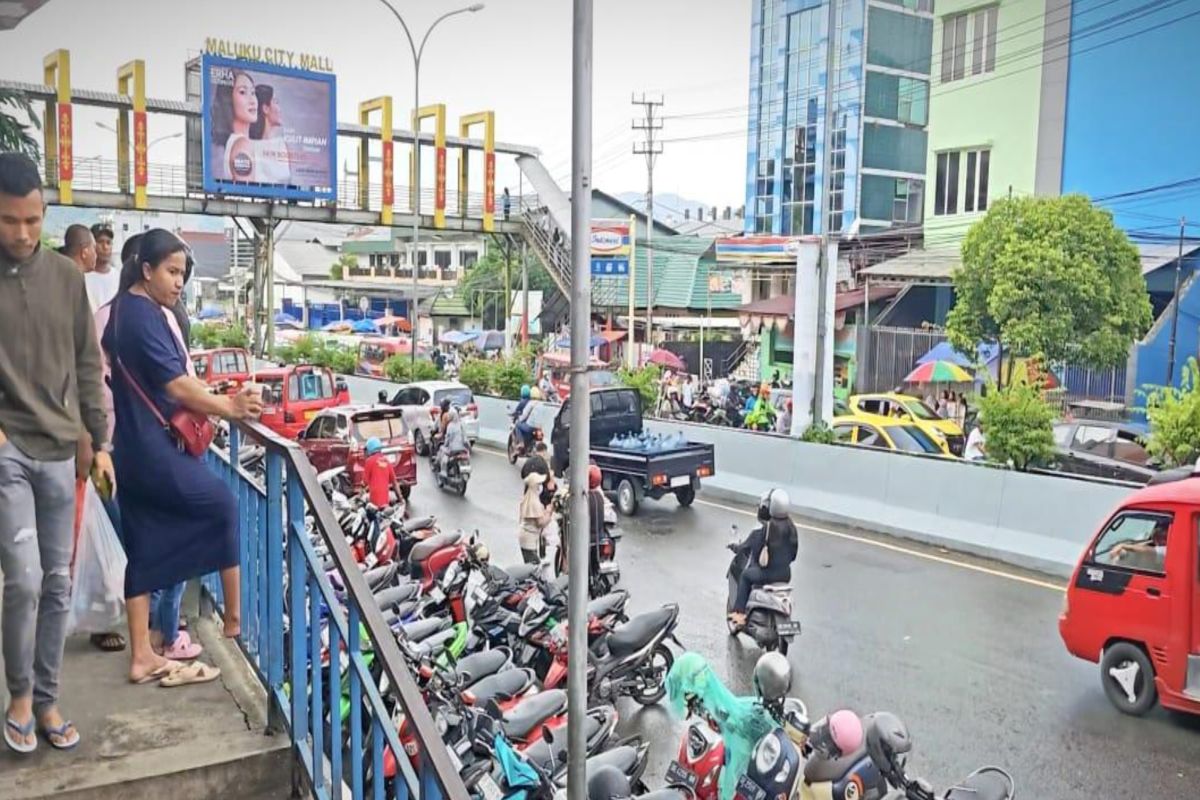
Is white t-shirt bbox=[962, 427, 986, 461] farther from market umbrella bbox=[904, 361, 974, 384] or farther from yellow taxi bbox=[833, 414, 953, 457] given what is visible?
market umbrella bbox=[904, 361, 974, 384]

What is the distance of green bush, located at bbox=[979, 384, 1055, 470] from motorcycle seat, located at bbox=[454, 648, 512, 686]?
9081 millimetres

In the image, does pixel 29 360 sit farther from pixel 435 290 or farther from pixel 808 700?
pixel 435 290

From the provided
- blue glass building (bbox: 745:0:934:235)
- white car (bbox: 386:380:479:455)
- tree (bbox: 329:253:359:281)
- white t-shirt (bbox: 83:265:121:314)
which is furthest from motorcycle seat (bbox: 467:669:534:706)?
tree (bbox: 329:253:359:281)

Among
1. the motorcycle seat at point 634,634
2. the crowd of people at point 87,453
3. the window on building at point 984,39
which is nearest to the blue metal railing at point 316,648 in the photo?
the crowd of people at point 87,453

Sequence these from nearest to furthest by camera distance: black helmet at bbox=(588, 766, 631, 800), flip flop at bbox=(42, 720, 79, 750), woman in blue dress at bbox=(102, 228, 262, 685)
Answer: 1. flip flop at bbox=(42, 720, 79, 750)
2. woman in blue dress at bbox=(102, 228, 262, 685)
3. black helmet at bbox=(588, 766, 631, 800)

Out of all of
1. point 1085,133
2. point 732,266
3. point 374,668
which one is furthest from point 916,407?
point 732,266

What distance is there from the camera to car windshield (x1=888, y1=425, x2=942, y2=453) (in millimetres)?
17391

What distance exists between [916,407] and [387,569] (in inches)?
572

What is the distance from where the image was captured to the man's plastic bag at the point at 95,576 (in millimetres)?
4043

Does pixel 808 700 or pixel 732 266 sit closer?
pixel 808 700

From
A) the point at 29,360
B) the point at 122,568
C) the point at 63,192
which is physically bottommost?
the point at 122,568

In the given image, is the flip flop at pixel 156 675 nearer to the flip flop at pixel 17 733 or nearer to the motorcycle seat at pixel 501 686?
the flip flop at pixel 17 733

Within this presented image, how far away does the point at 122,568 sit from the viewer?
4180 millimetres

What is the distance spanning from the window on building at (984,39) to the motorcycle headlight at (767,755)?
29.9 m
